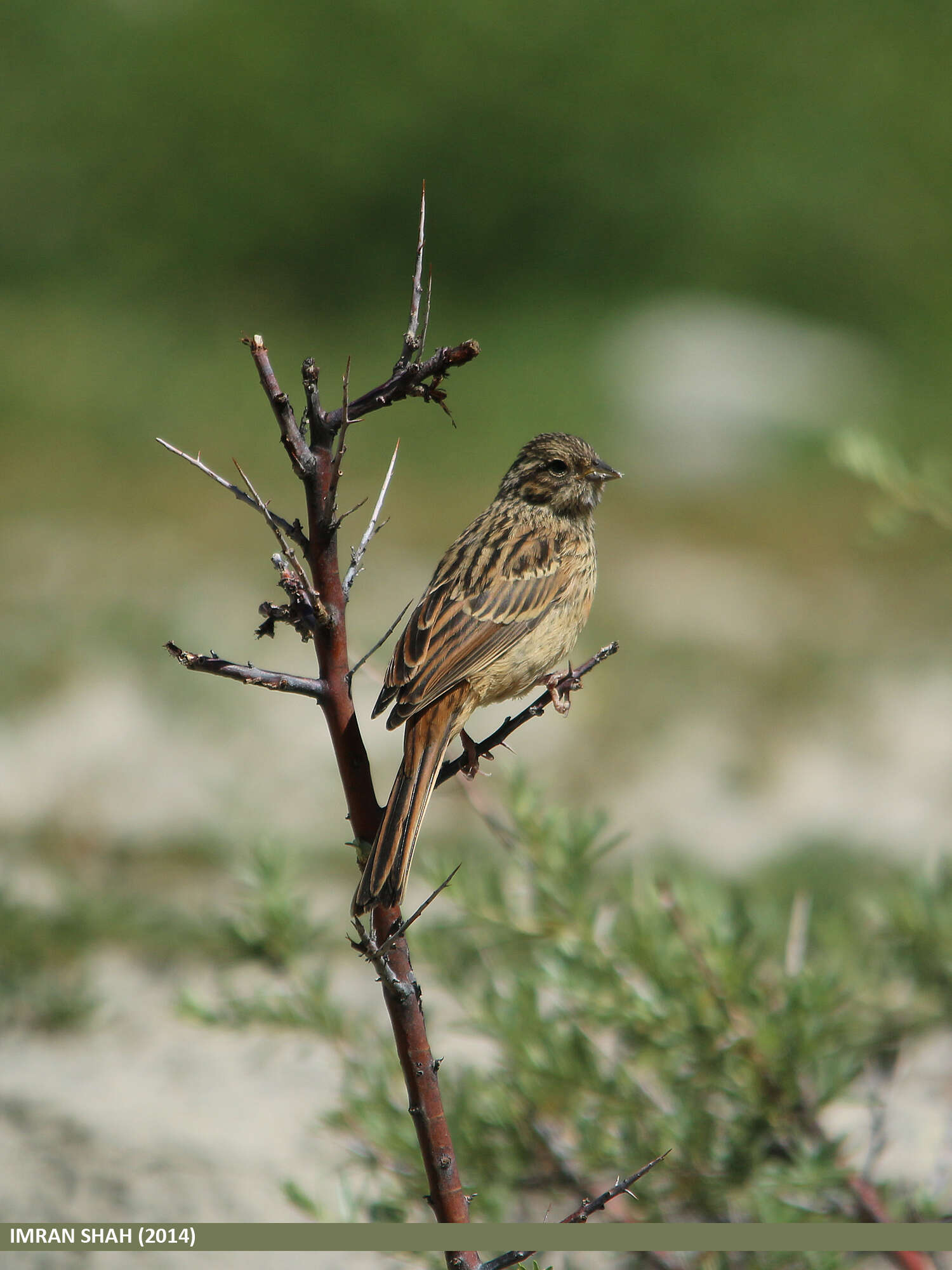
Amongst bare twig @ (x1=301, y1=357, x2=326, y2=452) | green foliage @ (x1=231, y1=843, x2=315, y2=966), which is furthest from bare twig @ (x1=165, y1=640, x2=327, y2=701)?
green foliage @ (x1=231, y1=843, x2=315, y2=966)

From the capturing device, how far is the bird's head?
374 cm

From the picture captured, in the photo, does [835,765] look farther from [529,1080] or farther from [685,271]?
[685,271]

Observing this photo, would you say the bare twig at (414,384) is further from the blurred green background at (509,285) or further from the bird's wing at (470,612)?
the blurred green background at (509,285)

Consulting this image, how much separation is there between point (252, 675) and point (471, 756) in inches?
35.4

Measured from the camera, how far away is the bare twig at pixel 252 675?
5.23ft

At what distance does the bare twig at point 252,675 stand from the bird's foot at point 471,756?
593 millimetres

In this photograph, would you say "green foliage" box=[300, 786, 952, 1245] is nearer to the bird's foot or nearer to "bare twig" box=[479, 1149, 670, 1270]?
the bird's foot

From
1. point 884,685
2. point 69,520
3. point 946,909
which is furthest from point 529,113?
point 946,909

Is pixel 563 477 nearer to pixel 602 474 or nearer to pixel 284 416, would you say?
pixel 602 474

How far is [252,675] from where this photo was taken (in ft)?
5.39

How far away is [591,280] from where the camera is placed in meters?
10.3

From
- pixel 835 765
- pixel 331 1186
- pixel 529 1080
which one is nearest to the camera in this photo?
pixel 529 1080

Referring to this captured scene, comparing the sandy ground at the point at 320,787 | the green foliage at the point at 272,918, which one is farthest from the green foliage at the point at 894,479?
the green foliage at the point at 272,918

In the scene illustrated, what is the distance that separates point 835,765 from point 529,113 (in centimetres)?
580
